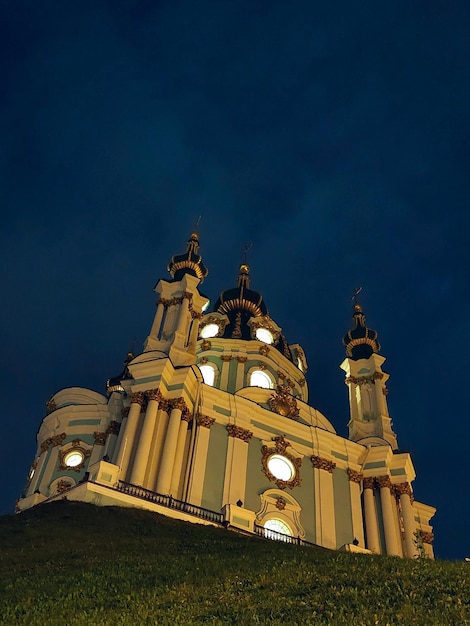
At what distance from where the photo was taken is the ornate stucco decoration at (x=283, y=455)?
30.5 metres

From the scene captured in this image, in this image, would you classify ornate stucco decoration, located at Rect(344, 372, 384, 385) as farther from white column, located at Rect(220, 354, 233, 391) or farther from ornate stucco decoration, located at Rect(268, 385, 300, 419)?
white column, located at Rect(220, 354, 233, 391)

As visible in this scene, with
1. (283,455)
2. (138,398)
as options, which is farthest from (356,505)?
(138,398)

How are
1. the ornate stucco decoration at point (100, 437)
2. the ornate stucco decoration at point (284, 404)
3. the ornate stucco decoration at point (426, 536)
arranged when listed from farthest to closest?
the ornate stucco decoration at point (426, 536)
the ornate stucco decoration at point (284, 404)
the ornate stucco decoration at point (100, 437)

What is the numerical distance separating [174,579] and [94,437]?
2107cm

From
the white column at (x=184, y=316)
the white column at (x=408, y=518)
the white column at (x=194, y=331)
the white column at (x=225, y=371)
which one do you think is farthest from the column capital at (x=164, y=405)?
the white column at (x=408, y=518)

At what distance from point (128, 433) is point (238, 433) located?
5751mm

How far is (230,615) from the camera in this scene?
31.4ft

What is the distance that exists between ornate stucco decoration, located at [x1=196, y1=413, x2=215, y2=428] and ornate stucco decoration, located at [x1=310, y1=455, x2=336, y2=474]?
5.65 meters

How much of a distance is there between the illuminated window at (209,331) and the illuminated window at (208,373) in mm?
3598

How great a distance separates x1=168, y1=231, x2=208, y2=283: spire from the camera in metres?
39.6

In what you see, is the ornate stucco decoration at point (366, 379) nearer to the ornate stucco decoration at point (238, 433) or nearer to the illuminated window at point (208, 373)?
the illuminated window at point (208, 373)

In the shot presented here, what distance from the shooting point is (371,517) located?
31531 mm

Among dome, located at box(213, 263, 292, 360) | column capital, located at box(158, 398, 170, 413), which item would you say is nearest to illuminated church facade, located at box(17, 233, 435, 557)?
column capital, located at box(158, 398, 170, 413)

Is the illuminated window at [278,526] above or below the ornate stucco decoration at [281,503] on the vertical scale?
below
